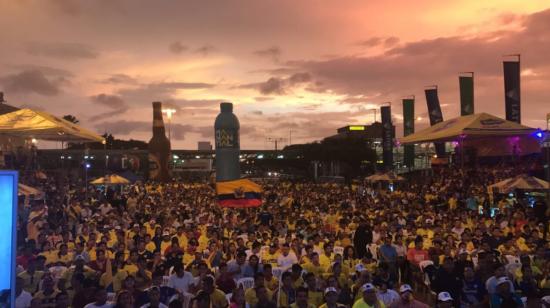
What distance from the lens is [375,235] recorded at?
50.8 feet

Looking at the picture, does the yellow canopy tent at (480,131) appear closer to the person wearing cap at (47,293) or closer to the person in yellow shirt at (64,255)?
the person in yellow shirt at (64,255)

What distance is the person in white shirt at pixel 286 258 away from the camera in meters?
11.9

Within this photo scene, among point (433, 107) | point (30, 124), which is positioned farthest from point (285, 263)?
point (433, 107)

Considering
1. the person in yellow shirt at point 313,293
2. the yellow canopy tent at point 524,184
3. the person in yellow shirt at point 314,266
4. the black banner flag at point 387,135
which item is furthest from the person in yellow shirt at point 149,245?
the black banner flag at point 387,135

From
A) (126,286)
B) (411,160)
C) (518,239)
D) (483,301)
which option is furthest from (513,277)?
(411,160)

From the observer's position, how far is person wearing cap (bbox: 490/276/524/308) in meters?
8.25

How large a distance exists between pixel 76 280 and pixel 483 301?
696 centimetres

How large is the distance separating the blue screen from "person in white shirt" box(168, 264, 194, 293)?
479cm

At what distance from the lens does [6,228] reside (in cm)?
527

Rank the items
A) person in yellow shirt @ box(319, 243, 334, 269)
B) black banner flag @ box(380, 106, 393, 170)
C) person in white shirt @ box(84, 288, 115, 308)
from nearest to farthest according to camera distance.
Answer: person in white shirt @ box(84, 288, 115, 308)
person in yellow shirt @ box(319, 243, 334, 269)
black banner flag @ box(380, 106, 393, 170)

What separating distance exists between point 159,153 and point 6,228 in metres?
52.5

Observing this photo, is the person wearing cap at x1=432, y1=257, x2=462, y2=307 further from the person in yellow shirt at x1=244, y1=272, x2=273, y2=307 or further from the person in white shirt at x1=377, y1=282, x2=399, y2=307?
the person in yellow shirt at x1=244, y1=272, x2=273, y2=307

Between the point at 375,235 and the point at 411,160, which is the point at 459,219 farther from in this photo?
the point at 411,160

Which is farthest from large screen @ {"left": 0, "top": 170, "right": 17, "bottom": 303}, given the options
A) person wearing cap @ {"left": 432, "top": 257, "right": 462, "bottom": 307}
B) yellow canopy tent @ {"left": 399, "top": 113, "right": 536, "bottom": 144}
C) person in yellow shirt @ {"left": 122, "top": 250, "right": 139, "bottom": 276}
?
yellow canopy tent @ {"left": 399, "top": 113, "right": 536, "bottom": 144}
